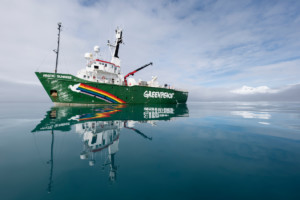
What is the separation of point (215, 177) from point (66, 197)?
2596 mm

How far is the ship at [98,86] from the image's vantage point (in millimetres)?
19922

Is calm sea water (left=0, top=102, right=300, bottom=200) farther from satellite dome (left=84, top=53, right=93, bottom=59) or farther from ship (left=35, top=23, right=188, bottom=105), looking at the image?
satellite dome (left=84, top=53, right=93, bottom=59)

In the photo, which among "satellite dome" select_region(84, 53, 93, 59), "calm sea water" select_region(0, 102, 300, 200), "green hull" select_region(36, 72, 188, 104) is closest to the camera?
"calm sea water" select_region(0, 102, 300, 200)

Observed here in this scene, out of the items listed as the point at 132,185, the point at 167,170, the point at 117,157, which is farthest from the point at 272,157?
the point at 117,157

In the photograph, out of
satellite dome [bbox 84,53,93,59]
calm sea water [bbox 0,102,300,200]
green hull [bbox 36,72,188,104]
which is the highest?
satellite dome [bbox 84,53,93,59]

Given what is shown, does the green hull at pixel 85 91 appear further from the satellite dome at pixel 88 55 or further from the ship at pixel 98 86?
the satellite dome at pixel 88 55

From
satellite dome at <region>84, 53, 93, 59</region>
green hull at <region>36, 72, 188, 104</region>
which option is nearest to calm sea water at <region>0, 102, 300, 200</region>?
green hull at <region>36, 72, 188, 104</region>

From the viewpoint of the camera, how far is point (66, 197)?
5.98ft

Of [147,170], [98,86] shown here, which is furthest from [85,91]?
[147,170]

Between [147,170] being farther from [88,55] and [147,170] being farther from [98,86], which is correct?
[88,55]

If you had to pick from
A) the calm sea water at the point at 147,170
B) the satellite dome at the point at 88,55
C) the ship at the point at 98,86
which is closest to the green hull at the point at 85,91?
the ship at the point at 98,86

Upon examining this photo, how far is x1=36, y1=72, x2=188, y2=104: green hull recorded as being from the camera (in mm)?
19625

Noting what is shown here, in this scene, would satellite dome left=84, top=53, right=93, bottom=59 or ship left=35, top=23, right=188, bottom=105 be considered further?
satellite dome left=84, top=53, right=93, bottom=59

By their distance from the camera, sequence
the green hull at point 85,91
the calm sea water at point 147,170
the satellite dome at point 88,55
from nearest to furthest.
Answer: the calm sea water at point 147,170
the green hull at point 85,91
the satellite dome at point 88,55
